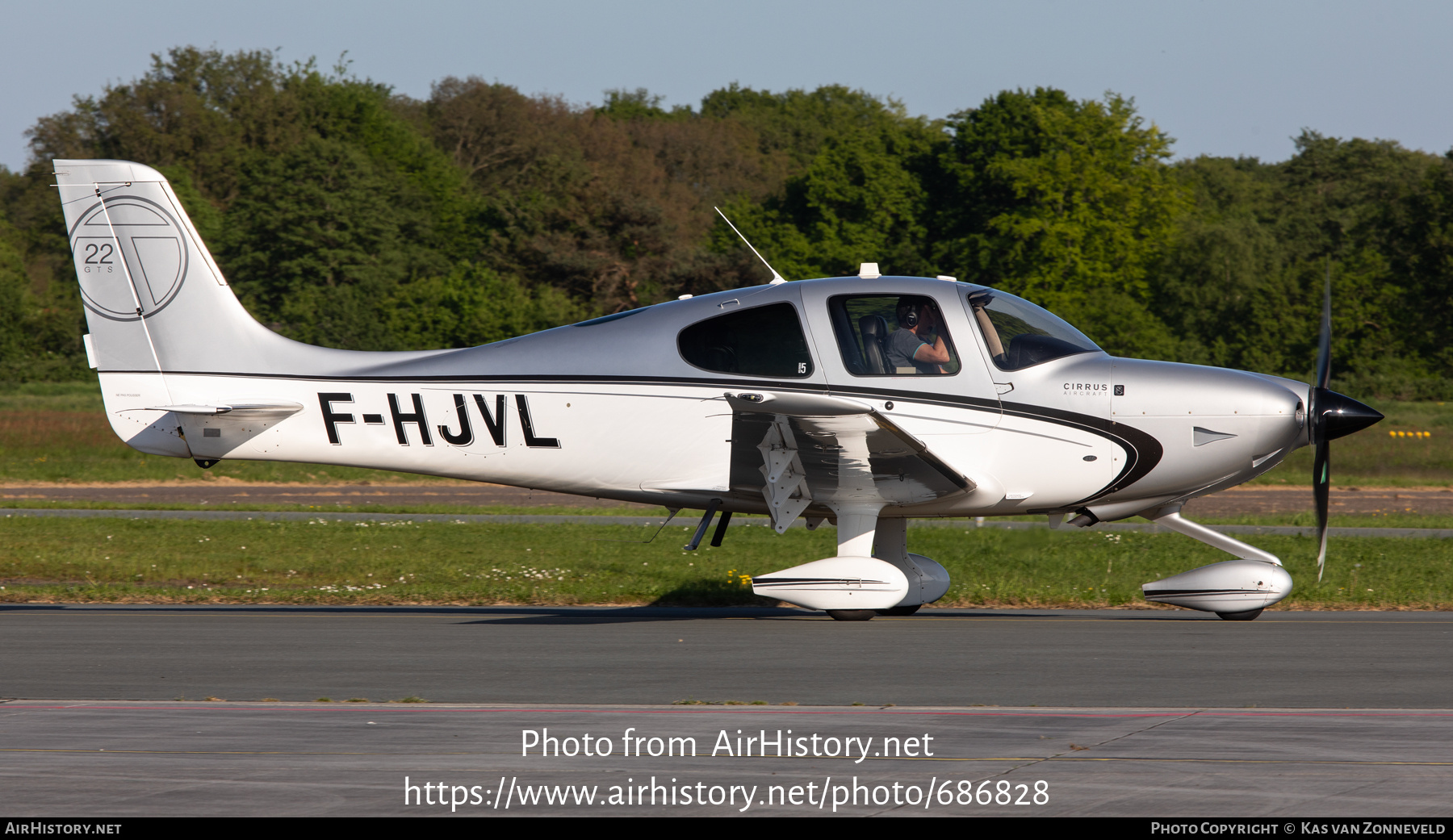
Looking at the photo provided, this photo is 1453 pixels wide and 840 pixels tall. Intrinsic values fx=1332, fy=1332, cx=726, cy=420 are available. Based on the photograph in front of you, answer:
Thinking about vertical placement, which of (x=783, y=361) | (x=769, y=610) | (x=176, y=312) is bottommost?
(x=769, y=610)

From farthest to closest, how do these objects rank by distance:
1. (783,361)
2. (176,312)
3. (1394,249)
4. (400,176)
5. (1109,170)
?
(400,176) < (1109,170) < (1394,249) < (176,312) < (783,361)

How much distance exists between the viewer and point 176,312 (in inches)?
421

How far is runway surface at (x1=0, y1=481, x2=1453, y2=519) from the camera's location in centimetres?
2283

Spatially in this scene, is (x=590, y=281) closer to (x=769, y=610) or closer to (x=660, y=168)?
(x=660, y=168)

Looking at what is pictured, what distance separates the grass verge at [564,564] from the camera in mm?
12133

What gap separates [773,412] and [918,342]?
4.78 feet

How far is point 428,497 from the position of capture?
2562 cm

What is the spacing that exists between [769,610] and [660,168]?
61585mm

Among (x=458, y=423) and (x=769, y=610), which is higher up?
(x=458, y=423)

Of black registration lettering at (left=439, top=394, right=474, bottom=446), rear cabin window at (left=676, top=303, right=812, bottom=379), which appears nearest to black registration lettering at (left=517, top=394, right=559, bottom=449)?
black registration lettering at (left=439, top=394, right=474, bottom=446)

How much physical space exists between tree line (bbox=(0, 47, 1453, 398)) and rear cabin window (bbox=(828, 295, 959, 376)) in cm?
3100

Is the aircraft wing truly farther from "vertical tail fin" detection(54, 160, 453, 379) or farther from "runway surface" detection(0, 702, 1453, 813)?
"runway surface" detection(0, 702, 1453, 813)

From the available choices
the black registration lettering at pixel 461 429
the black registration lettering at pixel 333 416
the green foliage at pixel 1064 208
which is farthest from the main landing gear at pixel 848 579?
the green foliage at pixel 1064 208
